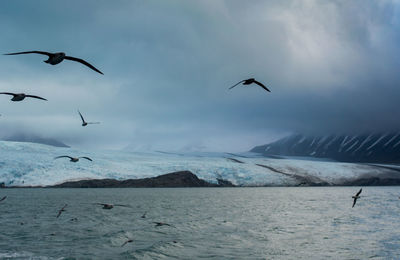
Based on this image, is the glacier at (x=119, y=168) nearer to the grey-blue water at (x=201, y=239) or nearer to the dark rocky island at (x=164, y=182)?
the dark rocky island at (x=164, y=182)

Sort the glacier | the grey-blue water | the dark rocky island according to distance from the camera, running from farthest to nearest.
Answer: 1. the dark rocky island
2. the glacier
3. the grey-blue water

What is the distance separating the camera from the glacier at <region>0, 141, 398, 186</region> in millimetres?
118562

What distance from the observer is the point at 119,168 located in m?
132

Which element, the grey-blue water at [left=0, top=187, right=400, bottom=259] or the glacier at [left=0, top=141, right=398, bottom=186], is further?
the glacier at [left=0, top=141, right=398, bottom=186]

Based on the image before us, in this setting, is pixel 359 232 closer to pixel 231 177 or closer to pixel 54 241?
pixel 54 241

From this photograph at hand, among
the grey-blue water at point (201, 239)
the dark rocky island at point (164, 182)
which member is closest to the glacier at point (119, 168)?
the dark rocky island at point (164, 182)

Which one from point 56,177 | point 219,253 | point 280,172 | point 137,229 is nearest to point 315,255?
point 219,253

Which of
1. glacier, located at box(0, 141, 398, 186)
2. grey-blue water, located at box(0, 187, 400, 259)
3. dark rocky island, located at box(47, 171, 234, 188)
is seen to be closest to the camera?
grey-blue water, located at box(0, 187, 400, 259)

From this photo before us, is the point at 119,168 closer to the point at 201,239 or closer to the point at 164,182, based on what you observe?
the point at 164,182

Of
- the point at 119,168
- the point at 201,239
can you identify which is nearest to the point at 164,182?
the point at 119,168

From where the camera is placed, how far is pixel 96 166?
12662 centimetres

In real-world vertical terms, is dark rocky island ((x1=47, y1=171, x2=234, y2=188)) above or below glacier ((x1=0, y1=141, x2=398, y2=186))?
below

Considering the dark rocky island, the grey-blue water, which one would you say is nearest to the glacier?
the dark rocky island

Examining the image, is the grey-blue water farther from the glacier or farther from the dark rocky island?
the dark rocky island
